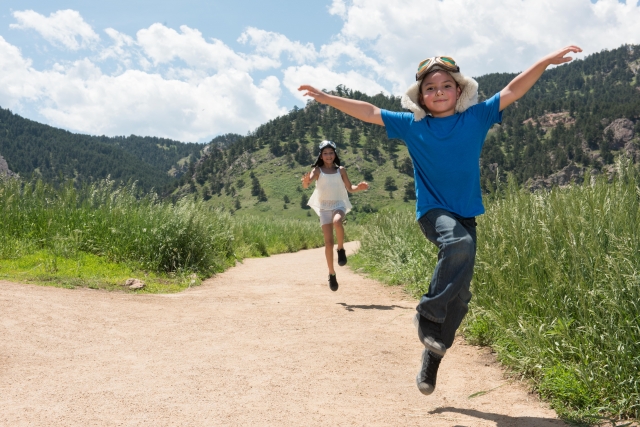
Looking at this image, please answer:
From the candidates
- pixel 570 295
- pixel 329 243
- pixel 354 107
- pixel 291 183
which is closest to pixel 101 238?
pixel 329 243

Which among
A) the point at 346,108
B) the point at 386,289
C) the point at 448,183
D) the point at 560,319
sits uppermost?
the point at 346,108

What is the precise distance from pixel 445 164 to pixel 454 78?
67cm

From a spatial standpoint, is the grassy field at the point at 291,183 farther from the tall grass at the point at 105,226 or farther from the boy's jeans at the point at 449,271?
the boy's jeans at the point at 449,271

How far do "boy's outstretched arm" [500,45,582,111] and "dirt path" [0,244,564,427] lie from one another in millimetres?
2015

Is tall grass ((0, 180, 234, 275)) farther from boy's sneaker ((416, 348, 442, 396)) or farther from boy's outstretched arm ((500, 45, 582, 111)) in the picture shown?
boy's outstretched arm ((500, 45, 582, 111))

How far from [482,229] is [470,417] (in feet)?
9.06

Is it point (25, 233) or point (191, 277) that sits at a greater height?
point (25, 233)

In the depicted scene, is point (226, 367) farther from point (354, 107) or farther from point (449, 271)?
point (354, 107)

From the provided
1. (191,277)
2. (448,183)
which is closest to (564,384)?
(448,183)

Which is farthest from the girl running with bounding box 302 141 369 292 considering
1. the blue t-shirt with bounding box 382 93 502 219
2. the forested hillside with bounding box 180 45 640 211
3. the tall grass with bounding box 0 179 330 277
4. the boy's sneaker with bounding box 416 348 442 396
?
the forested hillside with bounding box 180 45 640 211

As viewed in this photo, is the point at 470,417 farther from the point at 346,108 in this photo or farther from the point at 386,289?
the point at 386,289

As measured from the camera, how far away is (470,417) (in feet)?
10.7

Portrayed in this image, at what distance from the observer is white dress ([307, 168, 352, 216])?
8.43m

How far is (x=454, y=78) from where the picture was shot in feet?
12.4
